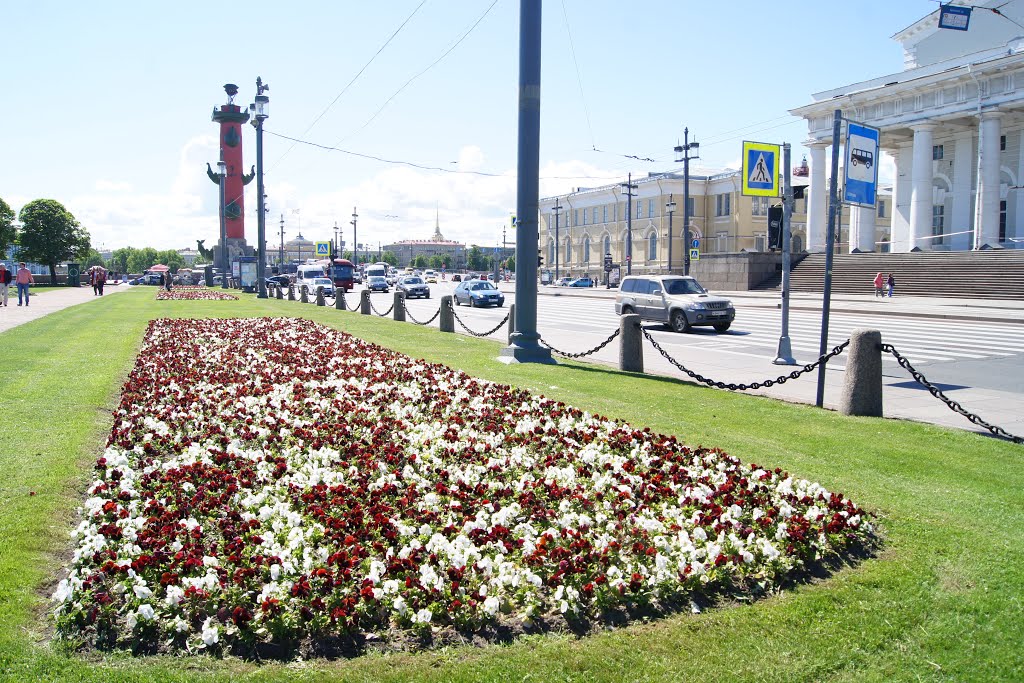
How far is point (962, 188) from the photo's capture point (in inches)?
2301

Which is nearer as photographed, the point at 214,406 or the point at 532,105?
the point at 214,406

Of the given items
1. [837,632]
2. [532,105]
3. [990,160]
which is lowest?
[837,632]

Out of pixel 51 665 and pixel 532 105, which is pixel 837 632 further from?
pixel 532 105

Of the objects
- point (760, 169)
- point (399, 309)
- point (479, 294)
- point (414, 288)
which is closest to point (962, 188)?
point (479, 294)

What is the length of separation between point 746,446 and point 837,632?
4.01 m

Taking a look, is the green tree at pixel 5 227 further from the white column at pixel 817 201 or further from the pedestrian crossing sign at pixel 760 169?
the pedestrian crossing sign at pixel 760 169

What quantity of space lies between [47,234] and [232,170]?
20.1 meters

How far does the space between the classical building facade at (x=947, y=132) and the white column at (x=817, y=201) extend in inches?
3.2

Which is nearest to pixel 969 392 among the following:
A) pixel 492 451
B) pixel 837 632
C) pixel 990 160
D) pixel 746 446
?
pixel 746 446

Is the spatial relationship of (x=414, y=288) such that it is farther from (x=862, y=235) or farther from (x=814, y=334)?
(x=814, y=334)

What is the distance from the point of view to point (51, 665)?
144 inches

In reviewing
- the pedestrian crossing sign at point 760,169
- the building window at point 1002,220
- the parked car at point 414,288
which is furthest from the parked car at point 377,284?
the pedestrian crossing sign at point 760,169

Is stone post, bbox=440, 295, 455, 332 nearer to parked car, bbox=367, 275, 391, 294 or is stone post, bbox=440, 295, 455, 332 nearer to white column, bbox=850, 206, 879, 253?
parked car, bbox=367, 275, 391, 294

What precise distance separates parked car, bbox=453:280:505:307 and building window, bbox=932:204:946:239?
3797 cm
